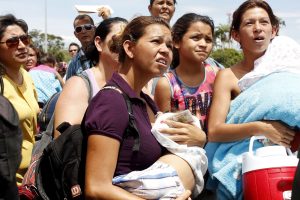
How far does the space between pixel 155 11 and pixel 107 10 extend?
0.44 metres

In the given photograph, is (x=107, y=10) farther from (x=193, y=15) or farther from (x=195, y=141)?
(x=195, y=141)

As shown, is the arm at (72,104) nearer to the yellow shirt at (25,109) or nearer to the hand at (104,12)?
the yellow shirt at (25,109)

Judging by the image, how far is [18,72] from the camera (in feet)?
12.2

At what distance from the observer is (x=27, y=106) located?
3551 mm

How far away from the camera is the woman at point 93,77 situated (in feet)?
8.77

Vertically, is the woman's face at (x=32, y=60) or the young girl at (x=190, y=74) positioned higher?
the young girl at (x=190, y=74)

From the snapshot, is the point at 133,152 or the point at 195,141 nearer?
the point at 133,152

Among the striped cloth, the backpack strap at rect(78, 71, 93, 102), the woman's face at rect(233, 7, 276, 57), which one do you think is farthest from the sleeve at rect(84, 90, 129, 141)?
the woman's face at rect(233, 7, 276, 57)

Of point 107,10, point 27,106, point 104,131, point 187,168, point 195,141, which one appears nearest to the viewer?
point 104,131

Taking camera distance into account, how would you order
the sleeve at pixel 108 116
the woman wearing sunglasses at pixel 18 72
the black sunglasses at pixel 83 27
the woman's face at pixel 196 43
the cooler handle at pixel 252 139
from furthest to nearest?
1. the black sunglasses at pixel 83 27
2. the woman wearing sunglasses at pixel 18 72
3. the woman's face at pixel 196 43
4. the cooler handle at pixel 252 139
5. the sleeve at pixel 108 116

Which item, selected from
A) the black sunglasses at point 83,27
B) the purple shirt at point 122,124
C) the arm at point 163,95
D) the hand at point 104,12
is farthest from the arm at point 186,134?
the black sunglasses at point 83,27

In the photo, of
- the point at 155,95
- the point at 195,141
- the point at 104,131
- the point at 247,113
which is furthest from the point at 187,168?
the point at 155,95

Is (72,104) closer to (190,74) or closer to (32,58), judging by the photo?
(190,74)

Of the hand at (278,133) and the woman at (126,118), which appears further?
the hand at (278,133)
